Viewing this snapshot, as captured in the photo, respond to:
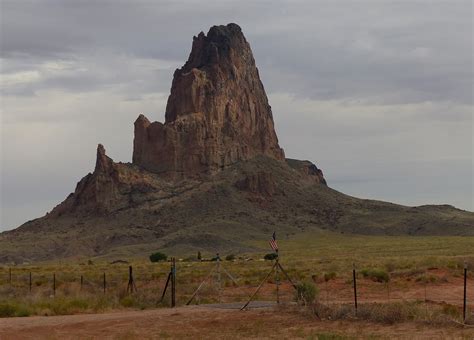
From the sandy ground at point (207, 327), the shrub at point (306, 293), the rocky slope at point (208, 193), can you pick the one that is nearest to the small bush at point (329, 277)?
the shrub at point (306, 293)

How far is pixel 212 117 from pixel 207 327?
138m

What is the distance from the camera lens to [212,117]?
16075 cm

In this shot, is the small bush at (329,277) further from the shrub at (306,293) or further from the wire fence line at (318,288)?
the shrub at (306,293)

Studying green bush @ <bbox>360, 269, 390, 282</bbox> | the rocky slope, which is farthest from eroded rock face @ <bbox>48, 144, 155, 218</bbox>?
green bush @ <bbox>360, 269, 390, 282</bbox>

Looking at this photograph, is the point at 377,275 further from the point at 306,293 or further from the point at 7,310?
the point at 7,310

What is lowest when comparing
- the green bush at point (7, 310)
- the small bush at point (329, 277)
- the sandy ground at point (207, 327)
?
the sandy ground at point (207, 327)

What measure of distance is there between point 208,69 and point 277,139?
22.3m

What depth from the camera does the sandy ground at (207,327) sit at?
67.2 feet

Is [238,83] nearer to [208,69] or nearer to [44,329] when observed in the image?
[208,69]

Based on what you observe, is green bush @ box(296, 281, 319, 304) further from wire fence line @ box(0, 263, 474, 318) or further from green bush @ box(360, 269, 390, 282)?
green bush @ box(360, 269, 390, 282)

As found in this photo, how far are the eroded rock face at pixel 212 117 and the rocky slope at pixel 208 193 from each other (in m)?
0.25

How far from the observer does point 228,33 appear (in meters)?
178

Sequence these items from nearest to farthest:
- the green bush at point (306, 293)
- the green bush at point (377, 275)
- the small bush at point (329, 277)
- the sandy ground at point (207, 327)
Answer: the sandy ground at point (207, 327) < the green bush at point (306, 293) < the green bush at point (377, 275) < the small bush at point (329, 277)

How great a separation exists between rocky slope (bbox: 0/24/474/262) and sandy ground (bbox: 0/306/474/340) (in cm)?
8002
